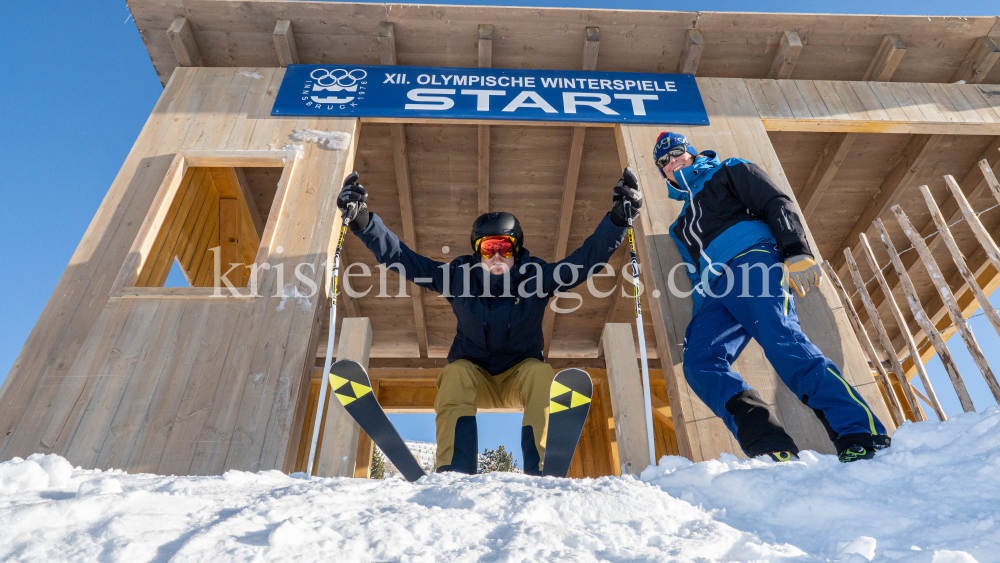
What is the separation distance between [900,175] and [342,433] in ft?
21.4

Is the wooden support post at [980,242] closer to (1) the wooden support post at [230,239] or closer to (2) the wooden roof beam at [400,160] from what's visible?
(2) the wooden roof beam at [400,160]

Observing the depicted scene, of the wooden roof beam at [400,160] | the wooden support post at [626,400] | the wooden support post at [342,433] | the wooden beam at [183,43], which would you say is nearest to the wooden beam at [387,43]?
the wooden roof beam at [400,160]

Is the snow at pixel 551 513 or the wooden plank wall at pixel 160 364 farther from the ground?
the wooden plank wall at pixel 160 364

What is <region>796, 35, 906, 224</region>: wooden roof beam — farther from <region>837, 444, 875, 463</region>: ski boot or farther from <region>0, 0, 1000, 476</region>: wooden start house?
<region>837, 444, 875, 463</region>: ski boot

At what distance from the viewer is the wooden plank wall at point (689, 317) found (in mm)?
2979

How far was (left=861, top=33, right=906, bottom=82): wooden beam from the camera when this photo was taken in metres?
4.73

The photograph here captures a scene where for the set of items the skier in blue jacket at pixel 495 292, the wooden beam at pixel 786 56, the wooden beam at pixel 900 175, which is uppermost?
the wooden beam at pixel 900 175

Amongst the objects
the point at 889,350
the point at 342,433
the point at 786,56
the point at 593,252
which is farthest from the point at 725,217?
the point at 889,350

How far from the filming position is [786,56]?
186 inches

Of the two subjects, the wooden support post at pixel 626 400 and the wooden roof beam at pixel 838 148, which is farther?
the wooden roof beam at pixel 838 148

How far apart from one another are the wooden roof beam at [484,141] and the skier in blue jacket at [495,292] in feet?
6.03

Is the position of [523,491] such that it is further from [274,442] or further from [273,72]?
[273,72]

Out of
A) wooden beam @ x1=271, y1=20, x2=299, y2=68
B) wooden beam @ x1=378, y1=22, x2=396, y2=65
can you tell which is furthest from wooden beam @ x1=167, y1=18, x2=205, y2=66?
wooden beam @ x1=378, y1=22, x2=396, y2=65

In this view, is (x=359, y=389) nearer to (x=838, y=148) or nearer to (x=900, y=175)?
(x=838, y=148)
